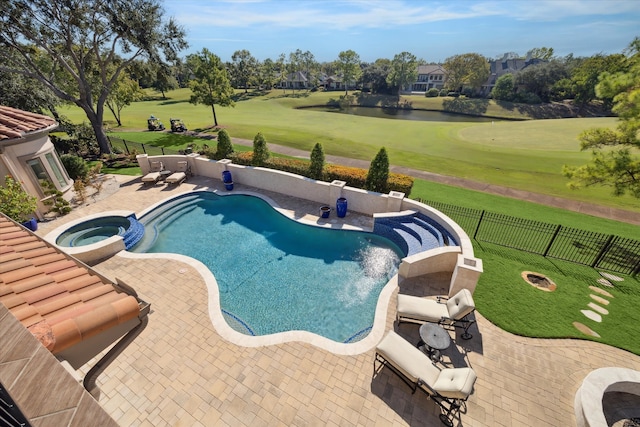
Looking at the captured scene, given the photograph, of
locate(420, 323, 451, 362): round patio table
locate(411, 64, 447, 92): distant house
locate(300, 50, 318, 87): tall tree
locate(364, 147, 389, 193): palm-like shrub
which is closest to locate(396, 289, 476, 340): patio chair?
locate(420, 323, 451, 362): round patio table

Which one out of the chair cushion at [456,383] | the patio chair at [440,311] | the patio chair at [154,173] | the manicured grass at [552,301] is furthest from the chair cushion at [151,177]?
the manicured grass at [552,301]

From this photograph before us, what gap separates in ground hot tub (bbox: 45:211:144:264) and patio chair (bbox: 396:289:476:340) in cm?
1260

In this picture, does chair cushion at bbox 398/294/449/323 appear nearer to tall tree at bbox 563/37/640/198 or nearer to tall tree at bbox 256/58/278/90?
tall tree at bbox 563/37/640/198

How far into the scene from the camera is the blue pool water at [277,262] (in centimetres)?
977

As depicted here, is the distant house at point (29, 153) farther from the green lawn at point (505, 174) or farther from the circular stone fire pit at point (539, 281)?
the circular stone fire pit at point (539, 281)

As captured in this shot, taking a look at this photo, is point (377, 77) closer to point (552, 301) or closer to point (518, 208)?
point (518, 208)

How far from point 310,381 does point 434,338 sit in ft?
12.3

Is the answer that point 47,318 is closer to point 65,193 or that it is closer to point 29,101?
point 65,193

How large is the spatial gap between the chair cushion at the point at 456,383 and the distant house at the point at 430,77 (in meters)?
121

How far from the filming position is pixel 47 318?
179 inches

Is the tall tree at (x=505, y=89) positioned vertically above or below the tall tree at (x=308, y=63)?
below

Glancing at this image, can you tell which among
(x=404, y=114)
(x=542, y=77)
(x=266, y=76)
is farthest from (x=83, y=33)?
(x=542, y=77)

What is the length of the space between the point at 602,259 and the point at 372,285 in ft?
33.7

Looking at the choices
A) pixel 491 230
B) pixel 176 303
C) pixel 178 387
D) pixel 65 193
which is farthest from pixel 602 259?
pixel 65 193
